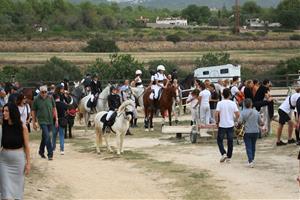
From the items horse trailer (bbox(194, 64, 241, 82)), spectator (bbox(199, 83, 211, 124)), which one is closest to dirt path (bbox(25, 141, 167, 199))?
spectator (bbox(199, 83, 211, 124))

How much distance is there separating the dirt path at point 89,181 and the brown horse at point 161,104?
25.3 ft

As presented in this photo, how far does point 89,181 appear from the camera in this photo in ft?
53.5

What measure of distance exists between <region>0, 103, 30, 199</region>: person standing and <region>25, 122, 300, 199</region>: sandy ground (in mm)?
2384

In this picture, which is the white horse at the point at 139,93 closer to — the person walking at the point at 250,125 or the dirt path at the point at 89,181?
the dirt path at the point at 89,181

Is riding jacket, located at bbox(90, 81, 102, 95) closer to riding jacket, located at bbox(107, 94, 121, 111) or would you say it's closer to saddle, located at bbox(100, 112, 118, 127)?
riding jacket, located at bbox(107, 94, 121, 111)

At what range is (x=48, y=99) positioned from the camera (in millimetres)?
18672

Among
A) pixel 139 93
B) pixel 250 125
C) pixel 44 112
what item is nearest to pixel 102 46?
pixel 139 93

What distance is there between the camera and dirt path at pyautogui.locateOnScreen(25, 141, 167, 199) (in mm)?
14625

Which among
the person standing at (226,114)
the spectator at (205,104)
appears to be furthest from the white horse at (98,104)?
the person standing at (226,114)

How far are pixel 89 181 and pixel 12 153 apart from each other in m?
5.20

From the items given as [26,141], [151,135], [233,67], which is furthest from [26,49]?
[26,141]

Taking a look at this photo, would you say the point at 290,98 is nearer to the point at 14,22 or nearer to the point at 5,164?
the point at 5,164

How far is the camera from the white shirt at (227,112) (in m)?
17.9

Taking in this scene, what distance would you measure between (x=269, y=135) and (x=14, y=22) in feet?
383
